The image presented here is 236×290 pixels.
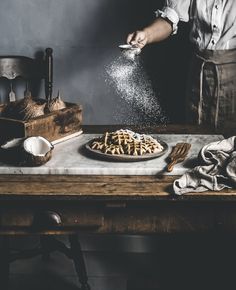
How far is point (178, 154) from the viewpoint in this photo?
6.02 ft

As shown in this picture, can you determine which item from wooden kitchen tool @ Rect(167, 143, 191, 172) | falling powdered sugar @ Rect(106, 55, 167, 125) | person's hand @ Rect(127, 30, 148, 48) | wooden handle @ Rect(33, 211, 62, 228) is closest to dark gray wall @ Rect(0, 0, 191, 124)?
falling powdered sugar @ Rect(106, 55, 167, 125)

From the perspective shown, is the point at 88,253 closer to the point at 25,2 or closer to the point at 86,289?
the point at 86,289

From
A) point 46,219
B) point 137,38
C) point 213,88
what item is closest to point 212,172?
point 46,219

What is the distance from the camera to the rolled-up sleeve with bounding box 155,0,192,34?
9.07 feet

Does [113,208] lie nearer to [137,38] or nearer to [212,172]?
[212,172]

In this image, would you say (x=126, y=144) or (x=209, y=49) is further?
(x=209, y=49)

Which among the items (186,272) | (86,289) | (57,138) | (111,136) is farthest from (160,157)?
(186,272)

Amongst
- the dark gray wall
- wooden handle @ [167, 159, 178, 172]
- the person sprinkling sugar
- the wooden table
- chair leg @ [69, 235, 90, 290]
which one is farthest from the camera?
the dark gray wall

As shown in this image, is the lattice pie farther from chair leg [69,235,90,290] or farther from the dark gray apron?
the dark gray apron

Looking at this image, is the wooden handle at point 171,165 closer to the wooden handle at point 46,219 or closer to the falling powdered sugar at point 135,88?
the wooden handle at point 46,219

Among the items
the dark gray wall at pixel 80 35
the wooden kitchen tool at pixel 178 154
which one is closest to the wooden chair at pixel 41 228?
the dark gray wall at pixel 80 35

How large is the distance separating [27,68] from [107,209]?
4.86 ft

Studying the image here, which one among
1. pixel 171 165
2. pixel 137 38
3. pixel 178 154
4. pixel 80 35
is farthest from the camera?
pixel 80 35

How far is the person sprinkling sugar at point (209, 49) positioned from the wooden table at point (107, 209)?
1.15 metres
